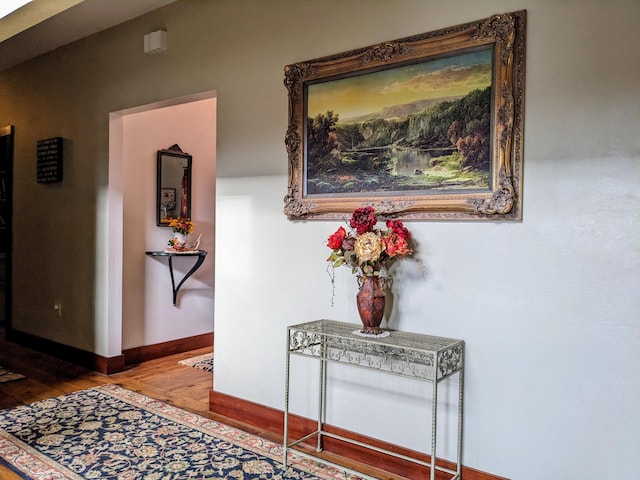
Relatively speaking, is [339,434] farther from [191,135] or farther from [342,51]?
[191,135]

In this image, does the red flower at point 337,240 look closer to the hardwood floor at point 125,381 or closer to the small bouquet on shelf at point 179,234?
the hardwood floor at point 125,381

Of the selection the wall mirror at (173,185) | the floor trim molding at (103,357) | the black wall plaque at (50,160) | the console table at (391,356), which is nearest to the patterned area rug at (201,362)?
the floor trim molding at (103,357)

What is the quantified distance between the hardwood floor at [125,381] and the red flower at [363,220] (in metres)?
1.43

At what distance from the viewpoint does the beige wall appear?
6.65 feet

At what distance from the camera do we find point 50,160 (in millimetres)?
4719

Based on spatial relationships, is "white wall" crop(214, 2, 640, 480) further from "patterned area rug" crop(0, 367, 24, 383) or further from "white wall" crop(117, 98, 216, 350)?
"patterned area rug" crop(0, 367, 24, 383)

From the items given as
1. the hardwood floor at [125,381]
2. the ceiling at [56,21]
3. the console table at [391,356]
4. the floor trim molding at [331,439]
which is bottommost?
the hardwood floor at [125,381]

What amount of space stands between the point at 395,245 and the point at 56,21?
348cm

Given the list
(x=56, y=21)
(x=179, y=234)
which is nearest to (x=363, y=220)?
(x=179, y=234)

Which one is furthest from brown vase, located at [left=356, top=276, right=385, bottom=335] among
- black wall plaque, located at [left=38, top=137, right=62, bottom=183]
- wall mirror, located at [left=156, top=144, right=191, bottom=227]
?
black wall plaque, located at [left=38, top=137, right=62, bottom=183]

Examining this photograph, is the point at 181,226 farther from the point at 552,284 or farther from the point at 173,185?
the point at 552,284

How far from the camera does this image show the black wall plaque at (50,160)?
4645 mm

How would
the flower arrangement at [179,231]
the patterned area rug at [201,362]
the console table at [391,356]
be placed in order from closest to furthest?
1. the console table at [391,356]
2. the patterned area rug at [201,362]
3. the flower arrangement at [179,231]

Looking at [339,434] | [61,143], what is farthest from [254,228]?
[61,143]
